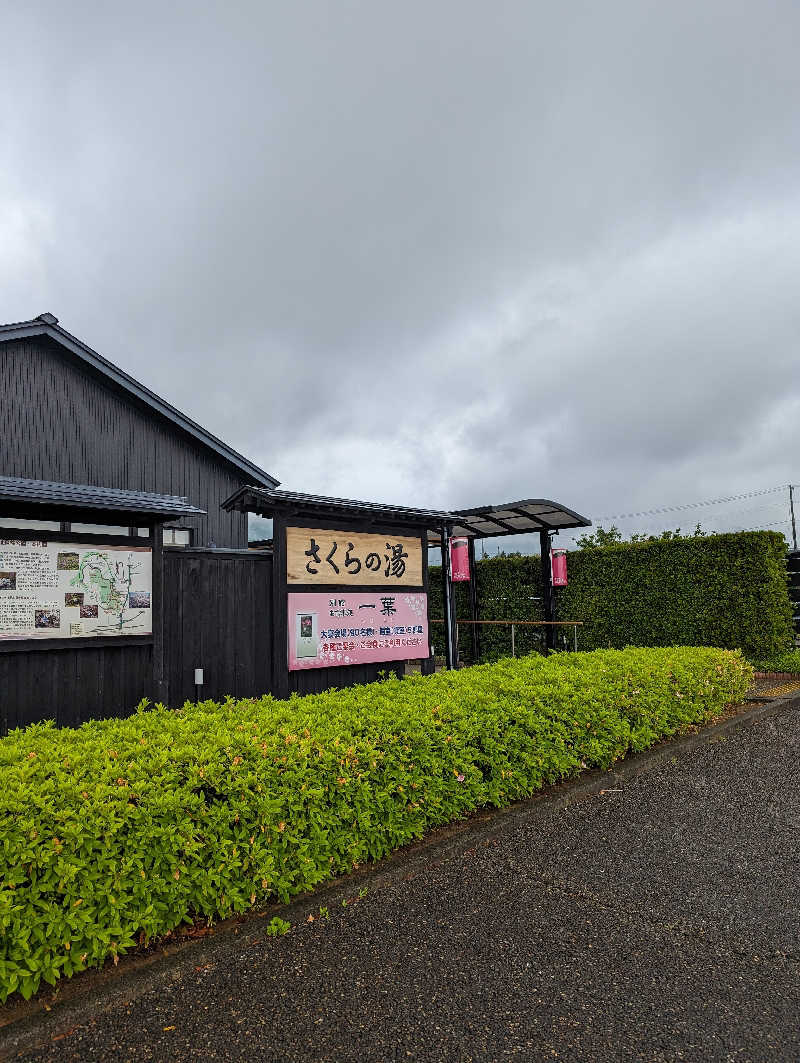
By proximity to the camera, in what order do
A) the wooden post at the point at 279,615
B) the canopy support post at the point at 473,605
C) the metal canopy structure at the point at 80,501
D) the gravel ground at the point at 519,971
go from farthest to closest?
the canopy support post at the point at 473,605 < the wooden post at the point at 279,615 < the metal canopy structure at the point at 80,501 < the gravel ground at the point at 519,971

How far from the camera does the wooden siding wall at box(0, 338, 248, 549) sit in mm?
12508

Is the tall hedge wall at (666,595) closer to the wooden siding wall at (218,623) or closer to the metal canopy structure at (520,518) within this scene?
the metal canopy structure at (520,518)

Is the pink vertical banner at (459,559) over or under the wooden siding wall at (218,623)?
over

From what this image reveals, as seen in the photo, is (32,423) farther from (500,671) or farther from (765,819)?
(765,819)

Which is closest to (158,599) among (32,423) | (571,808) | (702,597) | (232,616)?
(232,616)

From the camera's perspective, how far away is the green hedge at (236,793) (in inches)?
Answer: 113

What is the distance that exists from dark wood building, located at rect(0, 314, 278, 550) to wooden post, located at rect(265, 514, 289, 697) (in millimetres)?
6656

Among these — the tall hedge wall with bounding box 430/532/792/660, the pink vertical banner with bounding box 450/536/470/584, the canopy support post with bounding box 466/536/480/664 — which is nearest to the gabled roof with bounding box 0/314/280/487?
the pink vertical banner with bounding box 450/536/470/584

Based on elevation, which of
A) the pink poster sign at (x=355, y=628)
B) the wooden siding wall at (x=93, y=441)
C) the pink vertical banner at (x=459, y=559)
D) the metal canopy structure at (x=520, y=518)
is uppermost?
the wooden siding wall at (x=93, y=441)

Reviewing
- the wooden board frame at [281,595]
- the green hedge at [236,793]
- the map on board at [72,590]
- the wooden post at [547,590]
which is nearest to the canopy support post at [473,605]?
the wooden post at [547,590]

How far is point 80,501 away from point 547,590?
1076cm

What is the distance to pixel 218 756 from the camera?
3766 mm

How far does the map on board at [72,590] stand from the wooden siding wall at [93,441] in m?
7.31

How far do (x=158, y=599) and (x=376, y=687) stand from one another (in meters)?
2.54
